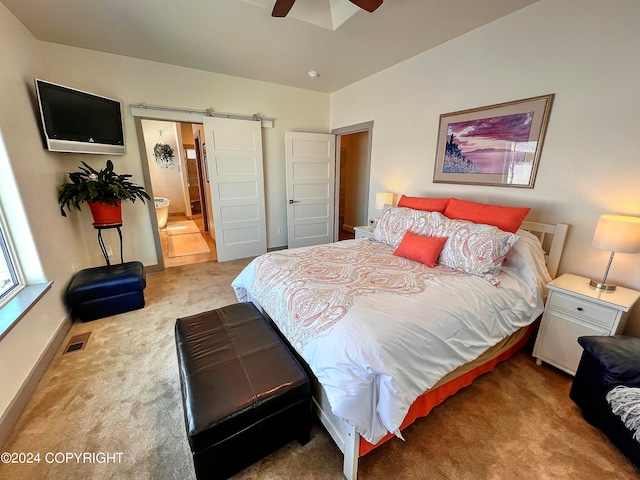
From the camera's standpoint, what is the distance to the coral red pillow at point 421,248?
2.04m

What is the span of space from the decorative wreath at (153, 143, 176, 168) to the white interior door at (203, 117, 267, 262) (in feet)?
15.6

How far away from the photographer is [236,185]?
13.1 ft

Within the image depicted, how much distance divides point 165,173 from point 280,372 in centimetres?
804

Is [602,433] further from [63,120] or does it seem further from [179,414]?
[63,120]

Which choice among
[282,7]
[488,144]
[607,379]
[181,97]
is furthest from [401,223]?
[181,97]

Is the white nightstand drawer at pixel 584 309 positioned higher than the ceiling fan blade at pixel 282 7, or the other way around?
the ceiling fan blade at pixel 282 7

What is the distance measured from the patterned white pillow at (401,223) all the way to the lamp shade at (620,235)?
95cm

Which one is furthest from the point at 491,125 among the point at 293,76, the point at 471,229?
the point at 293,76

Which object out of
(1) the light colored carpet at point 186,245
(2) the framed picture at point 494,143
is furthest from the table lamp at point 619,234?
(1) the light colored carpet at point 186,245

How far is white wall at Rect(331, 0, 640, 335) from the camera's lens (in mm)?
1739

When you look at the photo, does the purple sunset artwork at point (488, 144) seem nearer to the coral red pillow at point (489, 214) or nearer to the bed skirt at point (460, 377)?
the coral red pillow at point (489, 214)

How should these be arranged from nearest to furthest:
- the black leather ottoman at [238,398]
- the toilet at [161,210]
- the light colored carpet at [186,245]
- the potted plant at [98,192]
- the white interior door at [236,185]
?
the black leather ottoman at [238,398] < the potted plant at [98,192] < the white interior door at [236,185] < the light colored carpet at [186,245] < the toilet at [161,210]

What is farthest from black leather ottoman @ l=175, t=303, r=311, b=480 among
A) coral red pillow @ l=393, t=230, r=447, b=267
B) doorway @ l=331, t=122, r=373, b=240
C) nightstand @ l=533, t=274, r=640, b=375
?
doorway @ l=331, t=122, r=373, b=240

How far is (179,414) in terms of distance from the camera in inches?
61.7
